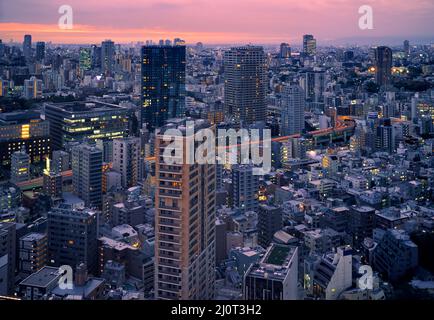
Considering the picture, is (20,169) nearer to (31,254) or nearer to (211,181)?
(31,254)

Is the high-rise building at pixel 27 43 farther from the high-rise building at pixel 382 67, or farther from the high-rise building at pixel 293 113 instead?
the high-rise building at pixel 382 67

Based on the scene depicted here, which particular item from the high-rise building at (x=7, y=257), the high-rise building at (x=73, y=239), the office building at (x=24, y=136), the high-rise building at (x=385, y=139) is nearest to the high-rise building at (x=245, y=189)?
the high-rise building at (x=73, y=239)

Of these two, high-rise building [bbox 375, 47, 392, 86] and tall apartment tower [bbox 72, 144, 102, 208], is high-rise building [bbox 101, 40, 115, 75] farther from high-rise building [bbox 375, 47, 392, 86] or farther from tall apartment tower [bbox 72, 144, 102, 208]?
tall apartment tower [bbox 72, 144, 102, 208]

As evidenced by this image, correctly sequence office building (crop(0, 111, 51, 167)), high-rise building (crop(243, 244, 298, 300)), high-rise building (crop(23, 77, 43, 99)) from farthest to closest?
1. high-rise building (crop(23, 77, 43, 99))
2. office building (crop(0, 111, 51, 167))
3. high-rise building (crop(243, 244, 298, 300))

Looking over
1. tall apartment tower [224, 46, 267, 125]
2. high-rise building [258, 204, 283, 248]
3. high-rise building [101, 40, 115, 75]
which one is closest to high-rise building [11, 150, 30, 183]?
Answer: high-rise building [258, 204, 283, 248]

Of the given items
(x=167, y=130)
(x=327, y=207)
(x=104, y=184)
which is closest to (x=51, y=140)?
(x=104, y=184)

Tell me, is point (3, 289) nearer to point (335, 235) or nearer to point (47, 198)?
point (47, 198)
